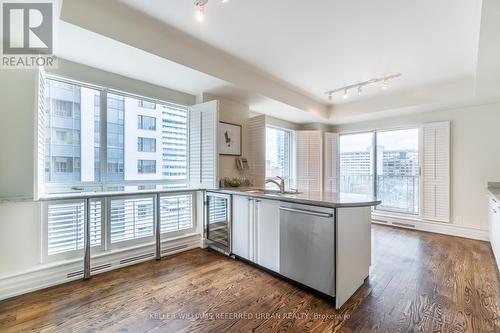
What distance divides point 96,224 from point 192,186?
4.46 ft

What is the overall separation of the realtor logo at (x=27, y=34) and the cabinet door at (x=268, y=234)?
2.73 meters

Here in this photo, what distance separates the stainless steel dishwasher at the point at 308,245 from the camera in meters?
2.07

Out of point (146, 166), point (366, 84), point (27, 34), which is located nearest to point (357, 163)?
point (366, 84)

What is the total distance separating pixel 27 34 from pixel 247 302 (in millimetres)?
3321

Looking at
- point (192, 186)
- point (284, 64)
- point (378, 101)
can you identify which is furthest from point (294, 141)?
point (192, 186)

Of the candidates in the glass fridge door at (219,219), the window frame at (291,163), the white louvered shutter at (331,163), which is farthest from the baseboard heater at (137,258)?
the white louvered shutter at (331,163)

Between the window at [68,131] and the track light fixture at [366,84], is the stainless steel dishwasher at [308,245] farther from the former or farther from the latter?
the track light fixture at [366,84]

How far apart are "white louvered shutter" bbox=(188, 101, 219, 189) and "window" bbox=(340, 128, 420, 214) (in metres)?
4.03

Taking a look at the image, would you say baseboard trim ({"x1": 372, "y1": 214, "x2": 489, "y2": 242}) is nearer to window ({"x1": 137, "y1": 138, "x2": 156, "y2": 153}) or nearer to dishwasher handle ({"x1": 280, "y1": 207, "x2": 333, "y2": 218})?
dishwasher handle ({"x1": 280, "y1": 207, "x2": 333, "y2": 218})

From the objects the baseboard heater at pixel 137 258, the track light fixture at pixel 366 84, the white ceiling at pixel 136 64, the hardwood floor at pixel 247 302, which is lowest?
the hardwood floor at pixel 247 302

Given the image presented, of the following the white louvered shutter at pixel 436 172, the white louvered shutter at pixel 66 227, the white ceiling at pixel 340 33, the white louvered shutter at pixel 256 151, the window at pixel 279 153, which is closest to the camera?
the white ceiling at pixel 340 33

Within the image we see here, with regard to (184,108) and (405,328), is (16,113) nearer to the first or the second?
(184,108)

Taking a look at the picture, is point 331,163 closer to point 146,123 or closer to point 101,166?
point 146,123

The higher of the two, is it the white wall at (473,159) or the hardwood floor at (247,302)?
the white wall at (473,159)
